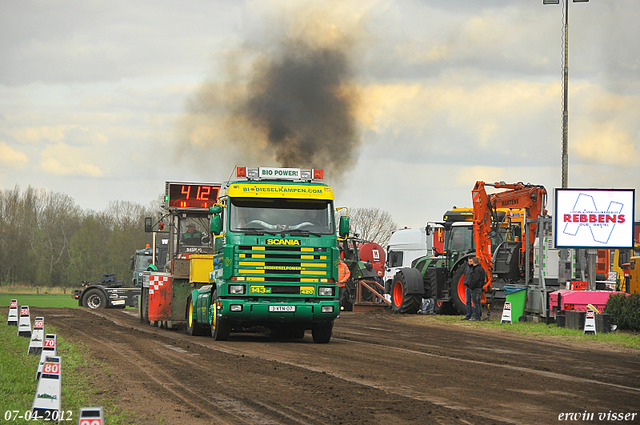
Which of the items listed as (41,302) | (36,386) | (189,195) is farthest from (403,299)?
(41,302)

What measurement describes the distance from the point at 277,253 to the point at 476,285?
9.64 m

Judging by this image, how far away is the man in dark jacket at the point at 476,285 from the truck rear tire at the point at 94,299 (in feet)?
66.8

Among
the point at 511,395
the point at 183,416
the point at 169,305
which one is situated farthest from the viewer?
the point at 169,305

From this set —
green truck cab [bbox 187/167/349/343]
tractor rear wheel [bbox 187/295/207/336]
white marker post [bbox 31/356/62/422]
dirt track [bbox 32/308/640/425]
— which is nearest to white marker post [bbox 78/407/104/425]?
white marker post [bbox 31/356/62/422]

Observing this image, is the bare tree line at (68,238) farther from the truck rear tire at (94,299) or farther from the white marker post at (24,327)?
the white marker post at (24,327)

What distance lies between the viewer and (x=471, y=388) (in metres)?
9.13

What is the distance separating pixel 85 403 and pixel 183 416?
1.19 metres

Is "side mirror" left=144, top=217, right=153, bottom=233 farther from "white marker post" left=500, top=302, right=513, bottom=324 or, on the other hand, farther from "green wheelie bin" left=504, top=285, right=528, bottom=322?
"green wheelie bin" left=504, top=285, right=528, bottom=322

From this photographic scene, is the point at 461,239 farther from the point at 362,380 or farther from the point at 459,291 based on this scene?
the point at 362,380

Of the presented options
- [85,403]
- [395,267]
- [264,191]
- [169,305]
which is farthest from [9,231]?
[85,403]

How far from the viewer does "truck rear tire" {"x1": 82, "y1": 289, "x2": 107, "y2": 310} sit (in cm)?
3672

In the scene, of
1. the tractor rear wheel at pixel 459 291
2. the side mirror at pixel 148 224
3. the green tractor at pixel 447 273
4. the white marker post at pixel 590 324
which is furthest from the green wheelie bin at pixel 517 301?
the side mirror at pixel 148 224

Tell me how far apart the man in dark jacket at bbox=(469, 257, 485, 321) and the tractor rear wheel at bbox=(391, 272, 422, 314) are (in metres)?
4.07

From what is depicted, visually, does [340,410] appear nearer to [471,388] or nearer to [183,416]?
[183,416]
